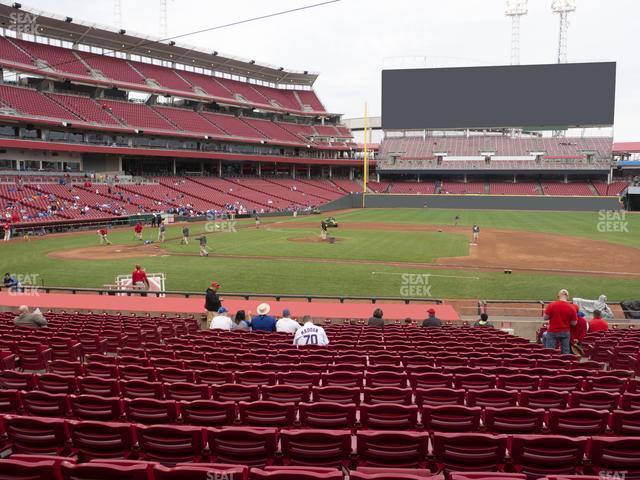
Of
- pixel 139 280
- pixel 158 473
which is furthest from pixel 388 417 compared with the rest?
pixel 139 280

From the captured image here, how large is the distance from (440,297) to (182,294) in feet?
35.6

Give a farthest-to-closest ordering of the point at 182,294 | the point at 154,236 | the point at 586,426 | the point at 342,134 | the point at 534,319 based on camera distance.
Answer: the point at 342,134, the point at 154,236, the point at 182,294, the point at 534,319, the point at 586,426

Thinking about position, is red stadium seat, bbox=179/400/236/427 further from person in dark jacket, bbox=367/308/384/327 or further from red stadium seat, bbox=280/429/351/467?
person in dark jacket, bbox=367/308/384/327

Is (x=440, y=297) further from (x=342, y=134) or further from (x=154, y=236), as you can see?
(x=342, y=134)

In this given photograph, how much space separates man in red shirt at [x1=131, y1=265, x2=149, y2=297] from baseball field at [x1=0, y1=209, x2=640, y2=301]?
206cm

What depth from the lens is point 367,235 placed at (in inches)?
1608

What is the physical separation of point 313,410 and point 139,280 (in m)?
15.6

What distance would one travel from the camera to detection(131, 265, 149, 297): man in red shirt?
1919cm

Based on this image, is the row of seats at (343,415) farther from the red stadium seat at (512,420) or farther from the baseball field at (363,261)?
the baseball field at (363,261)

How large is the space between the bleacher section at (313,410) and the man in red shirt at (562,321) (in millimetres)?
743

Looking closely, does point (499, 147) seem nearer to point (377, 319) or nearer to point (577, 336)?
point (377, 319)

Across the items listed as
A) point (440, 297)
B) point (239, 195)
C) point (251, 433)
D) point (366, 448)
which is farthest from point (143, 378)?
point (239, 195)

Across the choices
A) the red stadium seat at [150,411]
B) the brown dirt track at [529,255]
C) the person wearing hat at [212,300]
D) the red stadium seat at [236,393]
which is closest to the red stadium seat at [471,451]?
the red stadium seat at [236,393]

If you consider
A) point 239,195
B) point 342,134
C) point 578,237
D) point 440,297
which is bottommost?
point 440,297
